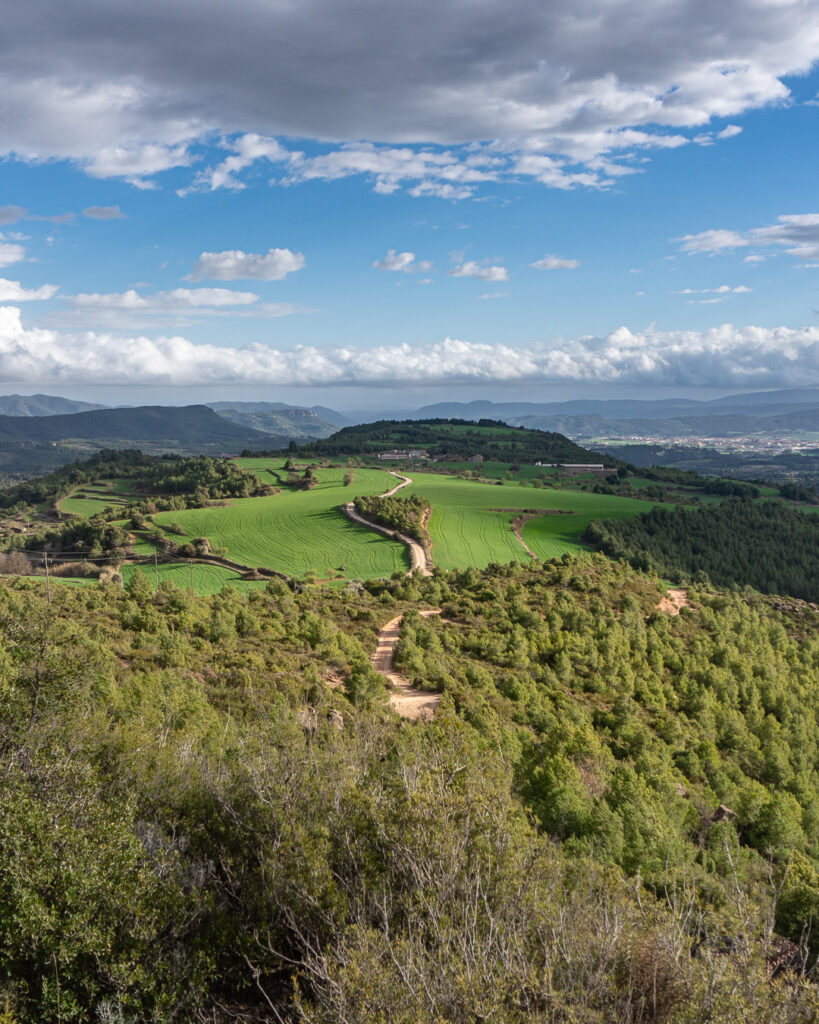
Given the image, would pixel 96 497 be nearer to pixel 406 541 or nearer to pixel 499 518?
pixel 406 541

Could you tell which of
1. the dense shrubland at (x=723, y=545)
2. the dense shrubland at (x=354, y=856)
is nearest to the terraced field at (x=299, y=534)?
the dense shrubland at (x=723, y=545)

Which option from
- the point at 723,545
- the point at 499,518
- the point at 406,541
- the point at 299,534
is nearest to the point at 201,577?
the point at 299,534

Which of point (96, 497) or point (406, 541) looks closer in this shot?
point (406, 541)

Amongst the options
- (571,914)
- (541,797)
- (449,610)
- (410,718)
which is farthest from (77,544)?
(571,914)

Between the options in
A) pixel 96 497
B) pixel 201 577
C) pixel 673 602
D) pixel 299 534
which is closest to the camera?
pixel 673 602

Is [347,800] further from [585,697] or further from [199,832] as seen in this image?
[585,697]

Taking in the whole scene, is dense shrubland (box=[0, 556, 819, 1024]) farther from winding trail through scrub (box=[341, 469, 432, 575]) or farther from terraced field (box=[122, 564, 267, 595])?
winding trail through scrub (box=[341, 469, 432, 575])

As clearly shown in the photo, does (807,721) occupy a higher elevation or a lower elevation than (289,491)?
lower
